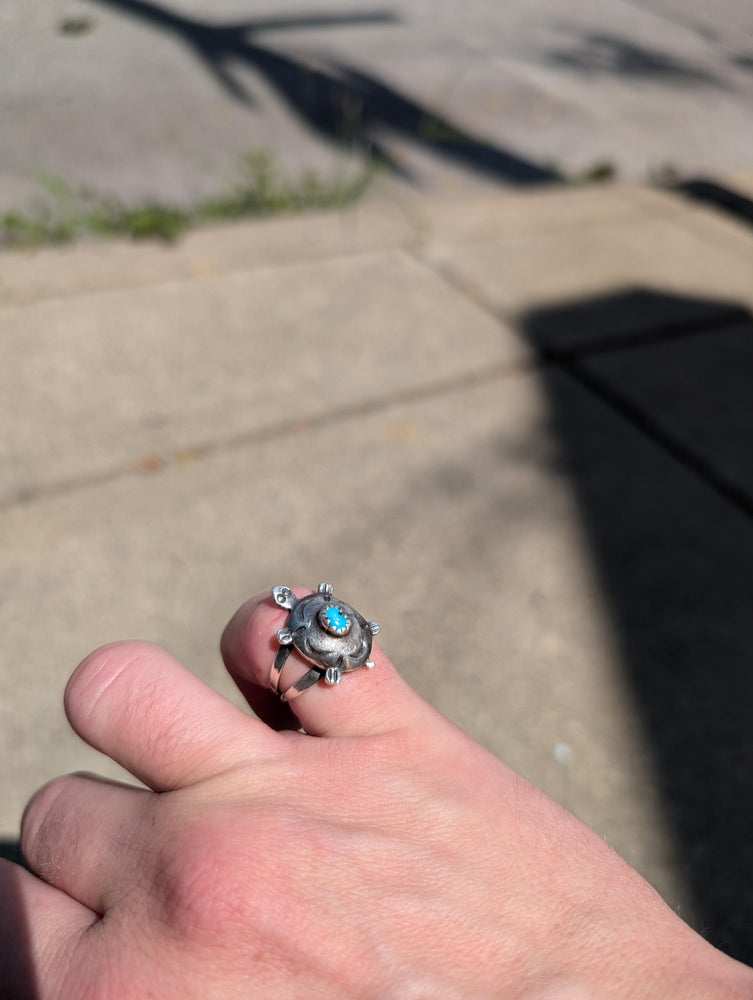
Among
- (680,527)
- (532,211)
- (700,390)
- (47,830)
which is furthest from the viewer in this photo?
(532,211)

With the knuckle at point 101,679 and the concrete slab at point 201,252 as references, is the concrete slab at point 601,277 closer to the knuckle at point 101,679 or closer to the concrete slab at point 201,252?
the concrete slab at point 201,252

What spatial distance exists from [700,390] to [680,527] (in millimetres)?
740

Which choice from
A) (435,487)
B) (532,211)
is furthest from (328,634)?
(532,211)

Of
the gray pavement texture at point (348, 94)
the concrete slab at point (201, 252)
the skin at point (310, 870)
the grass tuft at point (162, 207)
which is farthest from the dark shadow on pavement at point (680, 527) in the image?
the gray pavement texture at point (348, 94)

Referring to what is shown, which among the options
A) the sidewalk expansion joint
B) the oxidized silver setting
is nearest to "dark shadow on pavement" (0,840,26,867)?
the oxidized silver setting

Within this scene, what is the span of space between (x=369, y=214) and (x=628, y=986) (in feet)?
11.1

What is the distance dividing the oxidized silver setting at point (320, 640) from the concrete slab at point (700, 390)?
5.68 ft

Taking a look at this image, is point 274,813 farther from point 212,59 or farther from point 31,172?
point 212,59

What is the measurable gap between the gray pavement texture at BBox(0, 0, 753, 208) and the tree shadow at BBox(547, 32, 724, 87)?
0.03 m

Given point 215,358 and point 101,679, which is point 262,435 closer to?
point 215,358

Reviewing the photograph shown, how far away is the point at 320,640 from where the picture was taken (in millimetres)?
1146

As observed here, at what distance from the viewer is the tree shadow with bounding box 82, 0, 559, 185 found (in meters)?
5.08

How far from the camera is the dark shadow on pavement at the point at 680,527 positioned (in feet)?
5.82

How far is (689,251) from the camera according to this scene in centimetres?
390
